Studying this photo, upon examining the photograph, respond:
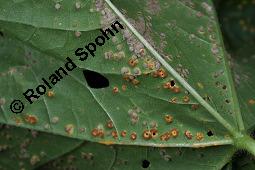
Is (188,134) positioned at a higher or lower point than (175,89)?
lower

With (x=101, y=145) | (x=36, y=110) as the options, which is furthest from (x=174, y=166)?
(x=36, y=110)

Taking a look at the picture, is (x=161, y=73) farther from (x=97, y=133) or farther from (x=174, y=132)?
(x=97, y=133)

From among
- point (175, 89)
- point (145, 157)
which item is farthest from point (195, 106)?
point (145, 157)

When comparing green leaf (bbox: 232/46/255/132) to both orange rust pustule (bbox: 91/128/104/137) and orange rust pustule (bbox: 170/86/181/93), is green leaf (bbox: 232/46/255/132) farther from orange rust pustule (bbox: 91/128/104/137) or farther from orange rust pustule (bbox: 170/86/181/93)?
orange rust pustule (bbox: 91/128/104/137)

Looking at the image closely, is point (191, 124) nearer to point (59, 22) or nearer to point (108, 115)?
point (108, 115)

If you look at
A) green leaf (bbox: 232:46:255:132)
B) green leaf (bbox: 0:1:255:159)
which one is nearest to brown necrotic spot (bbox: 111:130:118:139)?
green leaf (bbox: 0:1:255:159)

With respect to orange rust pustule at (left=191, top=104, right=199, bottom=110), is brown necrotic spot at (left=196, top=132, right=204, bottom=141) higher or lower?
lower
